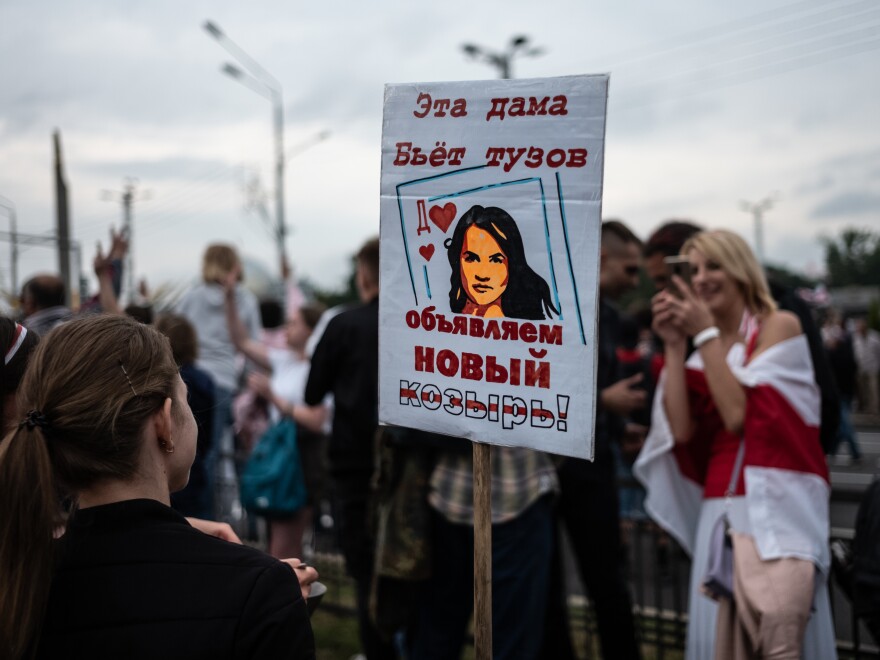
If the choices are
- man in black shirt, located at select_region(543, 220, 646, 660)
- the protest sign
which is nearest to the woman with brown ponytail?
the protest sign

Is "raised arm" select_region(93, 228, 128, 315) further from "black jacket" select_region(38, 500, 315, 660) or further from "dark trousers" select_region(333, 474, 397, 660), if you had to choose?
"black jacket" select_region(38, 500, 315, 660)

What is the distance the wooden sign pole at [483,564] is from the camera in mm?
2117

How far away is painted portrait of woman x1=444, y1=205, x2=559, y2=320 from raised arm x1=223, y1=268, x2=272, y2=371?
3.79m

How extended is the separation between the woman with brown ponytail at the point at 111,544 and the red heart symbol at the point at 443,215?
864 mm

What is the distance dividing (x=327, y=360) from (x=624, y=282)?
1560 millimetres

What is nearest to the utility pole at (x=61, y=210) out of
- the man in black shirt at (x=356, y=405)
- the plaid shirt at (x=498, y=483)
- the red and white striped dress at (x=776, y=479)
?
the man in black shirt at (x=356, y=405)

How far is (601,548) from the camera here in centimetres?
389

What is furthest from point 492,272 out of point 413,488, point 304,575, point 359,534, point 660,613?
point 660,613

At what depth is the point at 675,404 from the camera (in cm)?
331

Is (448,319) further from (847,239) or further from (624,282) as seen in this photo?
(847,239)

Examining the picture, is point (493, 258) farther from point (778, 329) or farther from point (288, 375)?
point (288, 375)

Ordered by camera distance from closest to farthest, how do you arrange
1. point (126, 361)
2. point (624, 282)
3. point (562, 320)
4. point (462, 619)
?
point (126, 361) < point (562, 320) < point (462, 619) < point (624, 282)

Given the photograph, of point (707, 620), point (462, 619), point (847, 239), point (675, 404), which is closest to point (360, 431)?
point (462, 619)

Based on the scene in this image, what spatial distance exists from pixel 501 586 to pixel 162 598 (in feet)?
6.71
